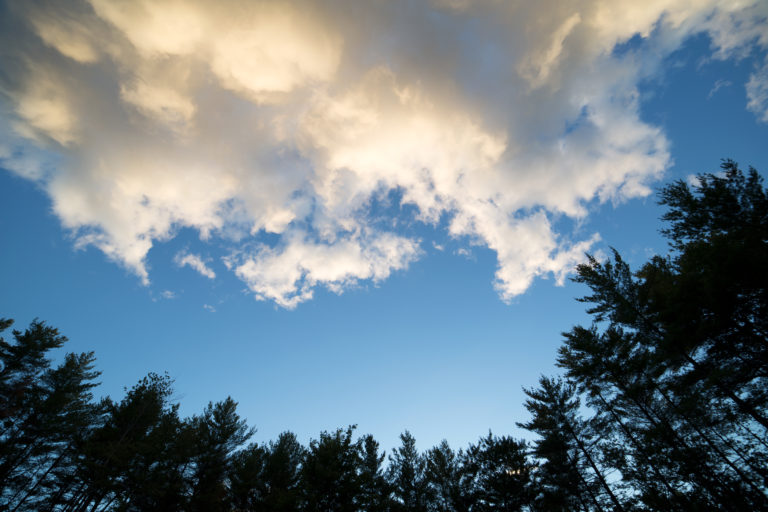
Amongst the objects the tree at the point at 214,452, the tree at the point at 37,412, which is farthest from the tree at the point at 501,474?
the tree at the point at 37,412

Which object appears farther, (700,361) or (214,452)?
(214,452)

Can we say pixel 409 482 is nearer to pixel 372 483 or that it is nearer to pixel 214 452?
pixel 372 483

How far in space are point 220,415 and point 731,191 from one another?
3089 centimetres

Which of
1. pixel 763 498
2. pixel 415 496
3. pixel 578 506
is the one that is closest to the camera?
pixel 763 498

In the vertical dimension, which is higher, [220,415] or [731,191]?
[731,191]

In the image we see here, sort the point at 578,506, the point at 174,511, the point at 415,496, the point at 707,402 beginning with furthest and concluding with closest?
1. the point at 415,496
2. the point at 578,506
3. the point at 174,511
4. the point at 707,402

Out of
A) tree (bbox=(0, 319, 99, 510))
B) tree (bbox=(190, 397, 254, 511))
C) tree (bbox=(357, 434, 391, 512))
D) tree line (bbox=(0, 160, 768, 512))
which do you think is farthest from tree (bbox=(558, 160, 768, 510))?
tree (bbox=(0, 319, 99, 510))

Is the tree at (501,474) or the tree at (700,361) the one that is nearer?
the tree at (700,361)

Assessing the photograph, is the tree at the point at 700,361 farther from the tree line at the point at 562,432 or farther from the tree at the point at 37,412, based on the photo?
the tree at the point at 37,412

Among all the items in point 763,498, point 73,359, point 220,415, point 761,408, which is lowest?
point 763,498

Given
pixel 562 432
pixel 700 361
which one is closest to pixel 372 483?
pixel 562 432

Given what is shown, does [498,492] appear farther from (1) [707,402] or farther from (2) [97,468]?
(2) [97,468]

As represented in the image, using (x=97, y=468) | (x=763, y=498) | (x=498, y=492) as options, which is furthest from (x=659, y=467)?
(x=97, y=468)

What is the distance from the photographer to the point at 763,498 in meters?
10.5
